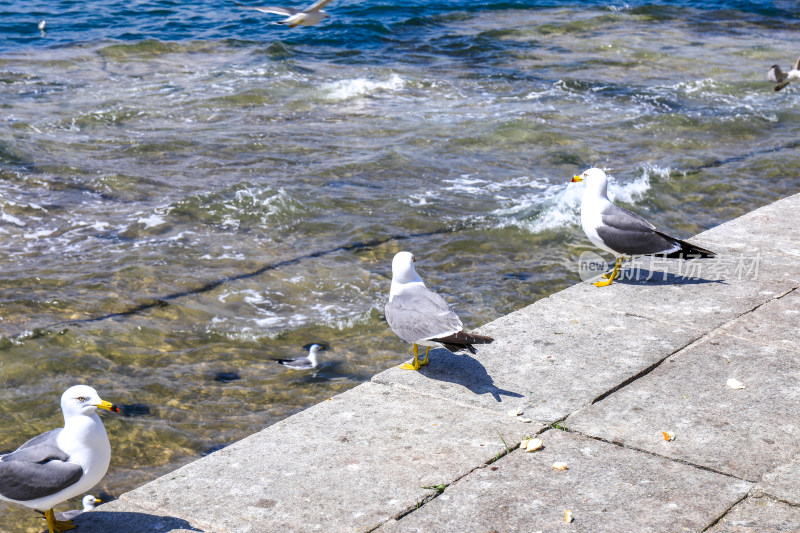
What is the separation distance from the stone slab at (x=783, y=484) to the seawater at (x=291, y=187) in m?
2.84

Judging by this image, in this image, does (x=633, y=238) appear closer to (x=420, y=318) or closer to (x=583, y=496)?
(x=420, y=318)

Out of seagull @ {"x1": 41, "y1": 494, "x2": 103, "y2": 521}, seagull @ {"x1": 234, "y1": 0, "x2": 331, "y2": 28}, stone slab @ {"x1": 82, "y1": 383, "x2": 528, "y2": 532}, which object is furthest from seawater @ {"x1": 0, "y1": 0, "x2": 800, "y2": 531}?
seagull @ {"x1": 234, "y1": 0, "x2": 331, "y2": 28}

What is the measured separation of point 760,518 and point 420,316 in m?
1.89

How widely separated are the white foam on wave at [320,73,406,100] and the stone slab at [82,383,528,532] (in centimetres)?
1070

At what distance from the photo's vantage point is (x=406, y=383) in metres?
4.36

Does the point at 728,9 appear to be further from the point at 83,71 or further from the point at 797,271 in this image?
the point at 797,271

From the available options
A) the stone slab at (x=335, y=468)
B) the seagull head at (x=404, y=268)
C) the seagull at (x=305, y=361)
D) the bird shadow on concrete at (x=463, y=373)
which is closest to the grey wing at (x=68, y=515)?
the stone slab at (x=335, y=468)

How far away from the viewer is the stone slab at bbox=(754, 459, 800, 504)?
10.5 feet

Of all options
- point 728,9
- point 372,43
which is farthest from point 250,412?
point 728,9

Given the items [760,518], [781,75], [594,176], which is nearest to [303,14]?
[781,75]

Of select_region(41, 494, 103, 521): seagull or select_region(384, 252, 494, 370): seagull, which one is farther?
select_region(384, 252, 494, 370): seagull

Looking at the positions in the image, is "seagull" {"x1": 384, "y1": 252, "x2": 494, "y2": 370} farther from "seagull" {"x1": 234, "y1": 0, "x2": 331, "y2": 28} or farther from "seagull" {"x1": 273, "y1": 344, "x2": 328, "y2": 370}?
"seagull" {"x1": 234, "y1": 0, "x2": 331, "y2": 28}

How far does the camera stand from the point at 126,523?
3207mm

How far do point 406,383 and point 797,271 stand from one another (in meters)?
3.06
